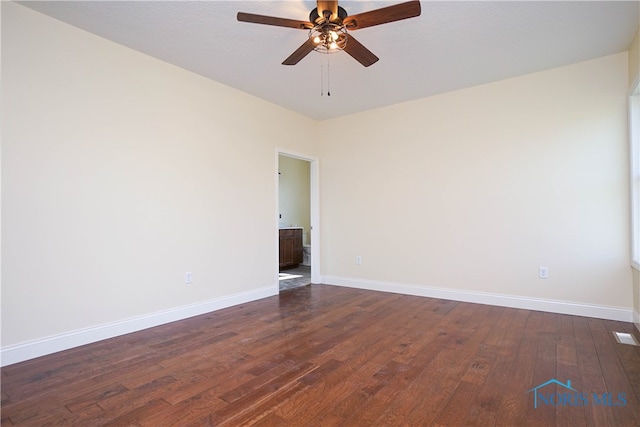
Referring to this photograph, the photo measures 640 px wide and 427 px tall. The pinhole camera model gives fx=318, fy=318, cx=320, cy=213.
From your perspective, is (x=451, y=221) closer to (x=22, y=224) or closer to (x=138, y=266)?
(x=138, y=266)

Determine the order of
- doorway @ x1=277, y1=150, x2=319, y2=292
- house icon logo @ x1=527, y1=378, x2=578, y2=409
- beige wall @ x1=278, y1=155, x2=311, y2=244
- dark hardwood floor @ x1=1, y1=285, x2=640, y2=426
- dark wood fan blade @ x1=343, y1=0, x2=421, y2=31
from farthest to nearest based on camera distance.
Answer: beige wall @ x1=278, y1=155, x2=311, y2=244
doorway @ x1=277, y1=150, x2=319, y2=292
dark wood fan blade @ x1=343, y1=0, x2=421, y2=31
house icon logo @ x1=527, y1=378, x2=578, y2=409
dark hardwood floor @ x1=1, y1=285, x2=640, y2=426

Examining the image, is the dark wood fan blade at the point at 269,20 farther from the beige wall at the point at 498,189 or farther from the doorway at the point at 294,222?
the doorway at the point at 294,222

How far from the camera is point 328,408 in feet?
5.85

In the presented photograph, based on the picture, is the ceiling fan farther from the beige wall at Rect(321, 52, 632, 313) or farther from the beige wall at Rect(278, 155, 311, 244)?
Result: the beige wall at Rect(278, 155, 311, 244)

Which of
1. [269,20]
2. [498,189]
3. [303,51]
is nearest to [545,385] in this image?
[498,189]

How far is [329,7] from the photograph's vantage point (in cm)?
210

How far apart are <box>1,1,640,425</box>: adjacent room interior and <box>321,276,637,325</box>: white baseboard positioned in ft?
0.07

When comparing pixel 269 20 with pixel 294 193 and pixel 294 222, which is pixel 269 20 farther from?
pixel 294 222

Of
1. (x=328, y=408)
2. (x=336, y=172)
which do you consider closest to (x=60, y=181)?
(x=328, y=408)

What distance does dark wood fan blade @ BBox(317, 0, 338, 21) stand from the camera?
2084 mm

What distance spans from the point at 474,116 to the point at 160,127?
3.66 metres

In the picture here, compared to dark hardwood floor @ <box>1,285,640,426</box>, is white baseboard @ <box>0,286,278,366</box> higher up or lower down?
higher up

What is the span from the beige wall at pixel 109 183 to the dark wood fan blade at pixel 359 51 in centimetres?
196

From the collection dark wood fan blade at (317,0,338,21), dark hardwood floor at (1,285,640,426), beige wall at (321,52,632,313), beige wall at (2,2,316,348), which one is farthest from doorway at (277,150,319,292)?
dark wood fan blade at (317,0,338,21)
